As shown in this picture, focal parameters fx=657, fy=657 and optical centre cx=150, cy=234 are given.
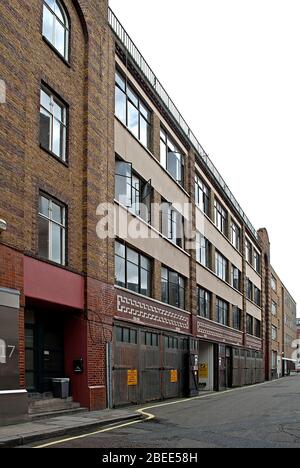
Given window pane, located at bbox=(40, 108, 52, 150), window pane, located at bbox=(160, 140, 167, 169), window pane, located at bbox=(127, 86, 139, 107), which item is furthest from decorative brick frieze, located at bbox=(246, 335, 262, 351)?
window pane, located at bbox=(40, 108, 52, 150)

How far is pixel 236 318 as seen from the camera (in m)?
48.0

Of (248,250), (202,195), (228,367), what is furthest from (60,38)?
(248,250)

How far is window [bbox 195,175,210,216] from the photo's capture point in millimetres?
36719

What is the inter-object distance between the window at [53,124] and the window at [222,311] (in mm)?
23819

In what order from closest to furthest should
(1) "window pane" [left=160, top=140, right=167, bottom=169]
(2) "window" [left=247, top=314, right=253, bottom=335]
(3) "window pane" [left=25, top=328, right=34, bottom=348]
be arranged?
(3) "window pane" [left=25, top=328, right=34, bottom=348], (1) "window pane" [left=160, top=140, right=167, bottom=169], (2) "window" [left=247, top=314, right=253, bottom=335]

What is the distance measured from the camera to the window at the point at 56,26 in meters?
19.1

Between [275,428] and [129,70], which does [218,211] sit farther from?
[275,428]

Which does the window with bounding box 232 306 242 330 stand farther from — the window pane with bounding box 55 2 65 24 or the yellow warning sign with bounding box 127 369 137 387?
the window pane with bounding box 55 2 65 24

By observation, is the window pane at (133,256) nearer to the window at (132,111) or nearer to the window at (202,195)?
the window at (132,111)

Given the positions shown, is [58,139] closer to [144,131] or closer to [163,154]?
[144,131]

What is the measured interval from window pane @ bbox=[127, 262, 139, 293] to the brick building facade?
8 cm
